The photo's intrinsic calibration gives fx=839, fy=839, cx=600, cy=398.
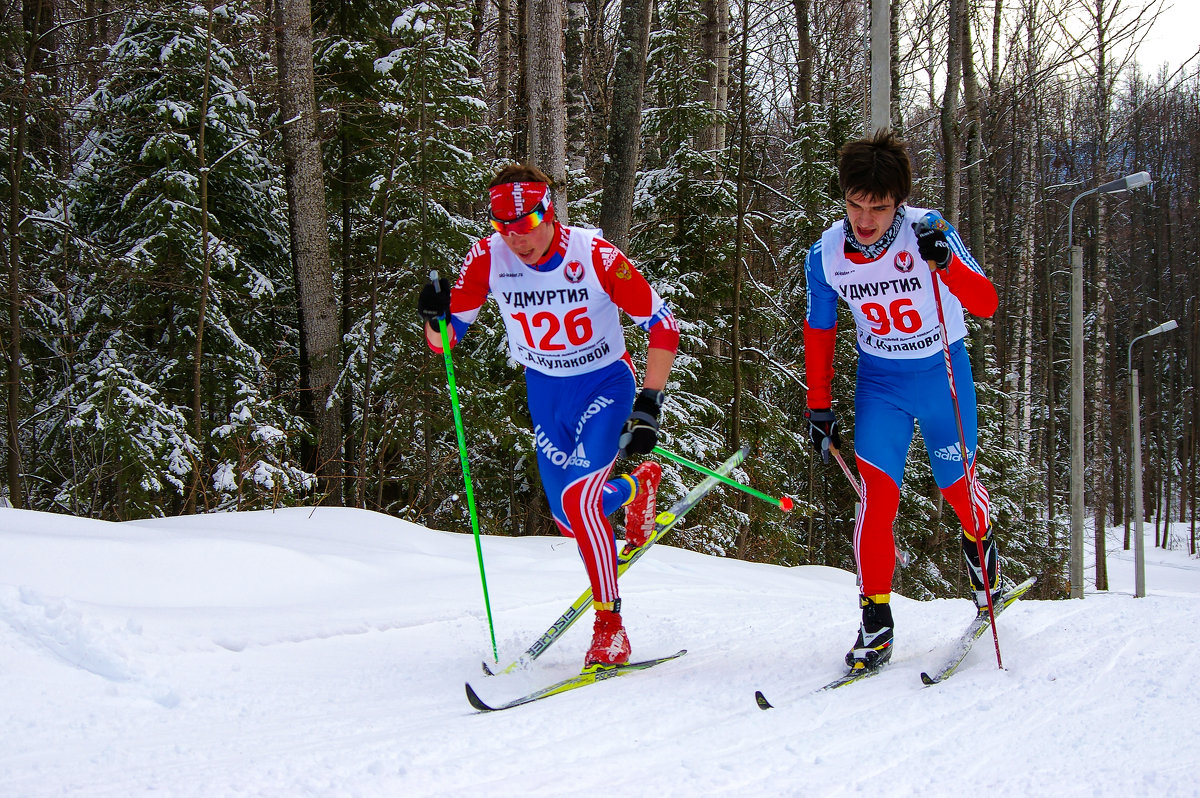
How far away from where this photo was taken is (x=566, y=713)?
2760 mm

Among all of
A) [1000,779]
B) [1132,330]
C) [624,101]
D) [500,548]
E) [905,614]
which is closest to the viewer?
[1000,779]

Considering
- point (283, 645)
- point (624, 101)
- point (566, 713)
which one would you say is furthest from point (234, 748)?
point (624, 101)

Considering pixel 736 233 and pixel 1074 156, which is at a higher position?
pixel 1074 156

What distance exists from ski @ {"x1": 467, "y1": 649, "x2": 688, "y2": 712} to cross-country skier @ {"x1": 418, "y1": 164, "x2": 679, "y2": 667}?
51 millimetres

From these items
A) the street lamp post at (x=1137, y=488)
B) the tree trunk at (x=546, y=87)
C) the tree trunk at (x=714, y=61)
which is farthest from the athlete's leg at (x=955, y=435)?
the street lamp post at (x=1137, y=488)

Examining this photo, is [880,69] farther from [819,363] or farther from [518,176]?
[518,176]

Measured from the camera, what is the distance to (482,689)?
3.17m

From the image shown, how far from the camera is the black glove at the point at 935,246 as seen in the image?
3.20 m

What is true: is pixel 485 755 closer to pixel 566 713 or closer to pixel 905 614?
pixel 566 713

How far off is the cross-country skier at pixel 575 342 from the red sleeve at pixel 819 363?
2.19ft

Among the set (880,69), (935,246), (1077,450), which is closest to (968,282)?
(935,246)

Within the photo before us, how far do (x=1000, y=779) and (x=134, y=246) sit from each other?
9939 millimetres

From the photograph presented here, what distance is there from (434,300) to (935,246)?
2.06 metres

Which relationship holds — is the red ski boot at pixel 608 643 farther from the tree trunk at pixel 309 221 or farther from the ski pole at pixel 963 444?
the tree trunk at pixel 309 221
